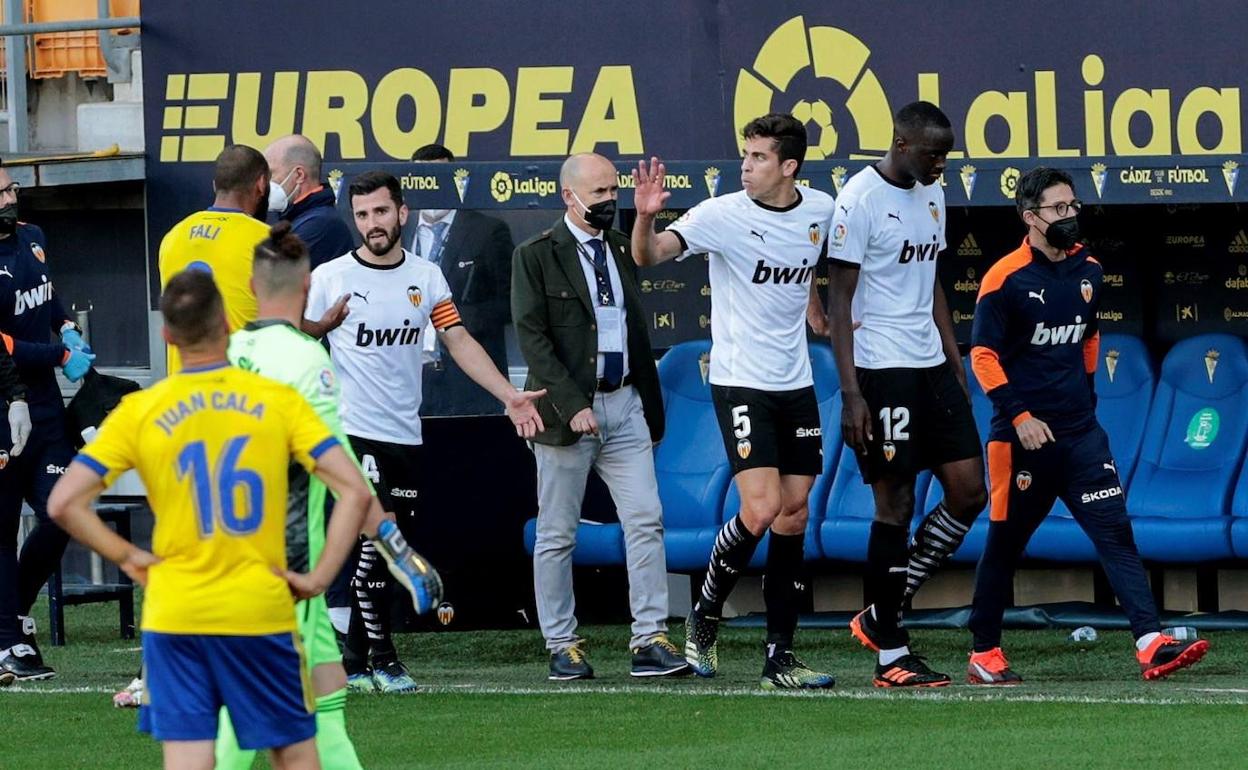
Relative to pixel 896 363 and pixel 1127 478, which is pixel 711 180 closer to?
pixel 896 363

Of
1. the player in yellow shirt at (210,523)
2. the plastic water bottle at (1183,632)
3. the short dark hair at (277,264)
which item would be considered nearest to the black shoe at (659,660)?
the plastic water bottle at (1183,632)

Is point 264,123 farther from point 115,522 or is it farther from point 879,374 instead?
point 879,374

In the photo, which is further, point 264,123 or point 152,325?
point 152,325

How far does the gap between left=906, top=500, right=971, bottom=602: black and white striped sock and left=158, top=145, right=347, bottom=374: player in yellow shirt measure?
241 cm

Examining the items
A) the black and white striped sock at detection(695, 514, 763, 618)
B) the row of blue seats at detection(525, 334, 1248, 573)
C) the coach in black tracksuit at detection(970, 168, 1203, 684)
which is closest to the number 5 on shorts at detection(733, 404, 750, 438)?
the black and white striped sock at detection(695, 514, 763, 618)

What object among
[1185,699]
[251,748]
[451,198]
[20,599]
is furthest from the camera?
[451,198]

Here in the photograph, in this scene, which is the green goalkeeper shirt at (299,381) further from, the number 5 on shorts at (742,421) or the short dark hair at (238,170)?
the number 5 on shorts at (742,421)

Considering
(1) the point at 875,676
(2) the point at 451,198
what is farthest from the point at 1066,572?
(2) the point at 451,198

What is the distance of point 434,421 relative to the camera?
10.6 meters

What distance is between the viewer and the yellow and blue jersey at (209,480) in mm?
4824

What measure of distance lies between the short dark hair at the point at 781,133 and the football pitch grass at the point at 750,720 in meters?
1.91

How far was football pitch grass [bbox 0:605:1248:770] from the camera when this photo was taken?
6.74 m

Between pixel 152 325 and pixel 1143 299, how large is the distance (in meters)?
5.21

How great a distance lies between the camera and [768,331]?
8195 mm
